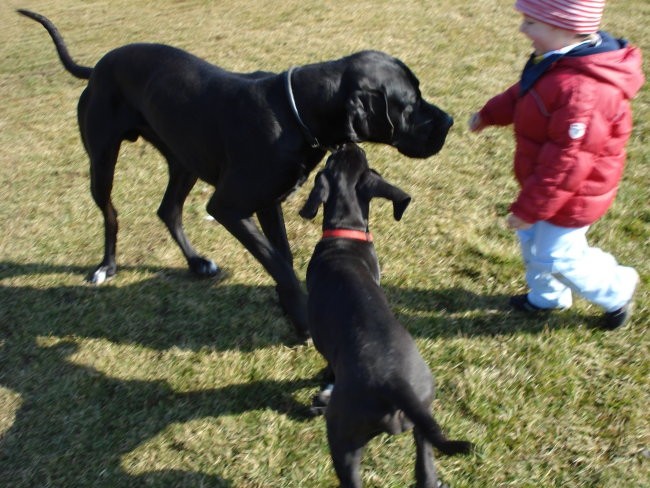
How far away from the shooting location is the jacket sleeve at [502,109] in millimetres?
3240

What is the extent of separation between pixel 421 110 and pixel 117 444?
7.83 ft

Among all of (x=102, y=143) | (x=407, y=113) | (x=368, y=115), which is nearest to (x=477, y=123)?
(x=407, y=113)

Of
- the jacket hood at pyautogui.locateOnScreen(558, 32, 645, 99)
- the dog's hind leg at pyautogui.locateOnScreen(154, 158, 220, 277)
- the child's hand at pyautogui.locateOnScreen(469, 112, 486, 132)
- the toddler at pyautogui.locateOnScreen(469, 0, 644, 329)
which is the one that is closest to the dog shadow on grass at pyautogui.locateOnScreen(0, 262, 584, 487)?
the dog's hind leg at pyautogui.locateOnScreen(154, 158, 220, 277)

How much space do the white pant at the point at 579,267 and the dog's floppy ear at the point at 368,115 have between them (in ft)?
3.18

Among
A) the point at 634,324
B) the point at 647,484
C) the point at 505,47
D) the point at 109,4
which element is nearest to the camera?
the point at 647,484

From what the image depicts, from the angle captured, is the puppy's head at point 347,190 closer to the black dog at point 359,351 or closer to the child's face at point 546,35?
the black dog at point 359,351

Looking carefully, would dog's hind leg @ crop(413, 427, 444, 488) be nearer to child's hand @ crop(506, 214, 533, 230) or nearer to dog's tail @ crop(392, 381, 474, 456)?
dog's tail @ crop(392, 381, 474, 456)

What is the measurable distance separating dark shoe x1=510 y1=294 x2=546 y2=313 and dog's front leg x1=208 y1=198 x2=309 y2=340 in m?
1.24

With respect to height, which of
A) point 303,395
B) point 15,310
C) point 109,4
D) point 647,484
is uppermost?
point 647,484

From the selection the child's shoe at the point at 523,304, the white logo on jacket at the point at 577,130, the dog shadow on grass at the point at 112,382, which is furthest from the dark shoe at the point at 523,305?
the dog shadow on grass at the point at 112,382

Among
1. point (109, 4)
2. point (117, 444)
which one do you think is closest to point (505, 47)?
point (117, 444)

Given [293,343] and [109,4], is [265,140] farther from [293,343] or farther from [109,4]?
[109,4]

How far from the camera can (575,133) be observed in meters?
2.68

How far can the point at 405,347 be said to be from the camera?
2.36m
